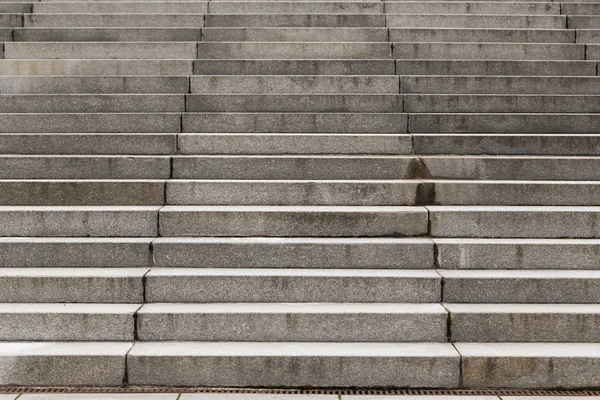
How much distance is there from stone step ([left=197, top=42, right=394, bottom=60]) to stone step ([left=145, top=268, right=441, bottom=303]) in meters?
3.69

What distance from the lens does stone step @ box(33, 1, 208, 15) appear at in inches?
335

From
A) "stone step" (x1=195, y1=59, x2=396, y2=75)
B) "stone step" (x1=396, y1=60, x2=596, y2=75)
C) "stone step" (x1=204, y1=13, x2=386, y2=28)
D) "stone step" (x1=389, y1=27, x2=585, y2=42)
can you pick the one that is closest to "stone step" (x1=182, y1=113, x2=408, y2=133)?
"stone step" (x1=195, y1=59, x2=396, y2=75)

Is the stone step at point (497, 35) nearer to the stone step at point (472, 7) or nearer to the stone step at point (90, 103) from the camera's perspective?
the stone step at point (472, 7)

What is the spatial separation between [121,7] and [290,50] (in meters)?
2.86

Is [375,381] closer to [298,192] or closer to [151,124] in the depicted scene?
[298,192]

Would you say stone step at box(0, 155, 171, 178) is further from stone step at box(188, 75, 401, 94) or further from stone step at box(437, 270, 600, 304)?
stone step at box(437, 270, 600, 304)

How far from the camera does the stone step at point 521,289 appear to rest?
184 inches

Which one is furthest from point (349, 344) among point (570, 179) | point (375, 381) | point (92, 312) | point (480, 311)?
point (570, 179)

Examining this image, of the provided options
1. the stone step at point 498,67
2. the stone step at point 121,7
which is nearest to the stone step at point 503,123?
the stone step at point 498,67

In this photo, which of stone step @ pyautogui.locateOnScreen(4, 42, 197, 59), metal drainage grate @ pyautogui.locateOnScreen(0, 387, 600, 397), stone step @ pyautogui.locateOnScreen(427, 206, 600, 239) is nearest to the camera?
metal drainage grate @ pyautogui.locateOnScreen(0, 387, 600, 397)

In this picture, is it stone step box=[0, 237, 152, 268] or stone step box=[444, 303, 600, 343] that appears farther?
stone step box=[0, 237, 152, 268]

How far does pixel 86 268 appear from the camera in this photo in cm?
491

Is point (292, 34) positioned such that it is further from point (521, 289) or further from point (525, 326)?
point (525, 326)

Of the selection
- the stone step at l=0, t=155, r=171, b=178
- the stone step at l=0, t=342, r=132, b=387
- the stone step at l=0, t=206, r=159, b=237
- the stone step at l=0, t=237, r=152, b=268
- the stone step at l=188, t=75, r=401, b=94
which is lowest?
the stone step at l=0, t=342, r=132, b=387
